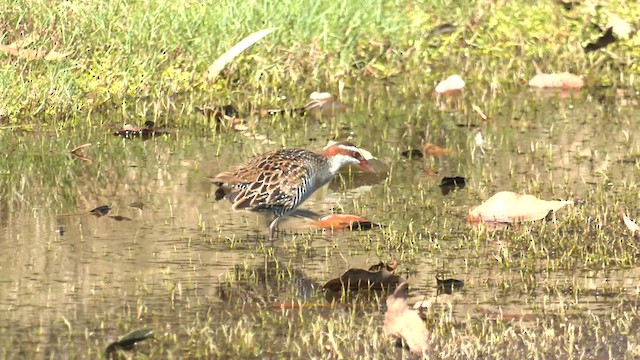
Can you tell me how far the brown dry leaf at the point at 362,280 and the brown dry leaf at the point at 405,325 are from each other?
2.55 ft

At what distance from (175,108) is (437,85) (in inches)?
93.6

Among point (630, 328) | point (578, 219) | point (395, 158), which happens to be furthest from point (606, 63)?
point (630, 328)

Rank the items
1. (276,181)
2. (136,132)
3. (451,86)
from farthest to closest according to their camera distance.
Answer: (451,86)
(136,132)
(276,181)

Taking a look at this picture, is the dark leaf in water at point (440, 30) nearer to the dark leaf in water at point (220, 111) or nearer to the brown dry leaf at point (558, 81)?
the brown dry leaf at point (558, 81)

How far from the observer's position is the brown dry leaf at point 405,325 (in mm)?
5871

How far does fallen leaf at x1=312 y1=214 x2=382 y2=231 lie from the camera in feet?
27.0

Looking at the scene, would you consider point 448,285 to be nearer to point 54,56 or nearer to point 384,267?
point 384,267

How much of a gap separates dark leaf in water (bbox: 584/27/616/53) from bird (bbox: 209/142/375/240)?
4.60m

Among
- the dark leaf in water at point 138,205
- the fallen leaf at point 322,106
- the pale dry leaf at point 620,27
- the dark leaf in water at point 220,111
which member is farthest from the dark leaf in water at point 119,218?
the pale dry leaf at point 620,27

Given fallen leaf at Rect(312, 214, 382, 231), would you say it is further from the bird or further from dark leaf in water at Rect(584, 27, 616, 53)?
dark leaf in water at Rect(584, 27, 616, 53)

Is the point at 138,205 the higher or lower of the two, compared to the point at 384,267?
higher

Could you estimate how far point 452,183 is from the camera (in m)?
9.36

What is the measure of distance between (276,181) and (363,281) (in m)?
1.34

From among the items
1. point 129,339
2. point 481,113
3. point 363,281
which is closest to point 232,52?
point 481,113
